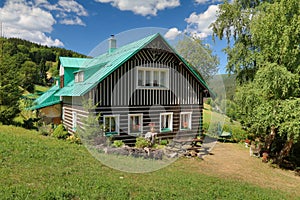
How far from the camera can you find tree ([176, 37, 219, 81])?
Answer: 12.2 ft

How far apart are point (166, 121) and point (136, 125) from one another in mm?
904

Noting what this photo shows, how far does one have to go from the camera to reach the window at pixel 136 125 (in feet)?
17.6

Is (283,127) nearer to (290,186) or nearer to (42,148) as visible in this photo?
(290,186)

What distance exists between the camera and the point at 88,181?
5723 millimetres

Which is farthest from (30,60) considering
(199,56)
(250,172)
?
(199,56)

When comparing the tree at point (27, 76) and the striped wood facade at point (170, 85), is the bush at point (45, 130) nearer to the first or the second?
the tree at point (27, 76)

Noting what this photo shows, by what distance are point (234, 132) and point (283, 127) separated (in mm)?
7321

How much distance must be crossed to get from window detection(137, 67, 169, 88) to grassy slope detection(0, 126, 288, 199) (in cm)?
278

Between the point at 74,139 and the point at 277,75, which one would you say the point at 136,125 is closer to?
the point at 74,139

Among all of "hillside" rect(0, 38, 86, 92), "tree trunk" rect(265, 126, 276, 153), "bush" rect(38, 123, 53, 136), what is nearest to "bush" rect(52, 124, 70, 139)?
"bush" rect(38, 123, 53, 136)

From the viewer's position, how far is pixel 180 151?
5.66m

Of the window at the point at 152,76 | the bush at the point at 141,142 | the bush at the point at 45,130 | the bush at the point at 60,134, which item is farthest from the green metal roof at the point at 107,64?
the bush at the point at 45,130

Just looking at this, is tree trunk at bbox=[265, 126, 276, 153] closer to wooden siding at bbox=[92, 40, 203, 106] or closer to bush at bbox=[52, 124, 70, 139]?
wooden siding at bbox=[92, 40, 203, 106]

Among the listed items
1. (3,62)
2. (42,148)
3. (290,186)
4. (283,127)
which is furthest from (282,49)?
(3,62)
